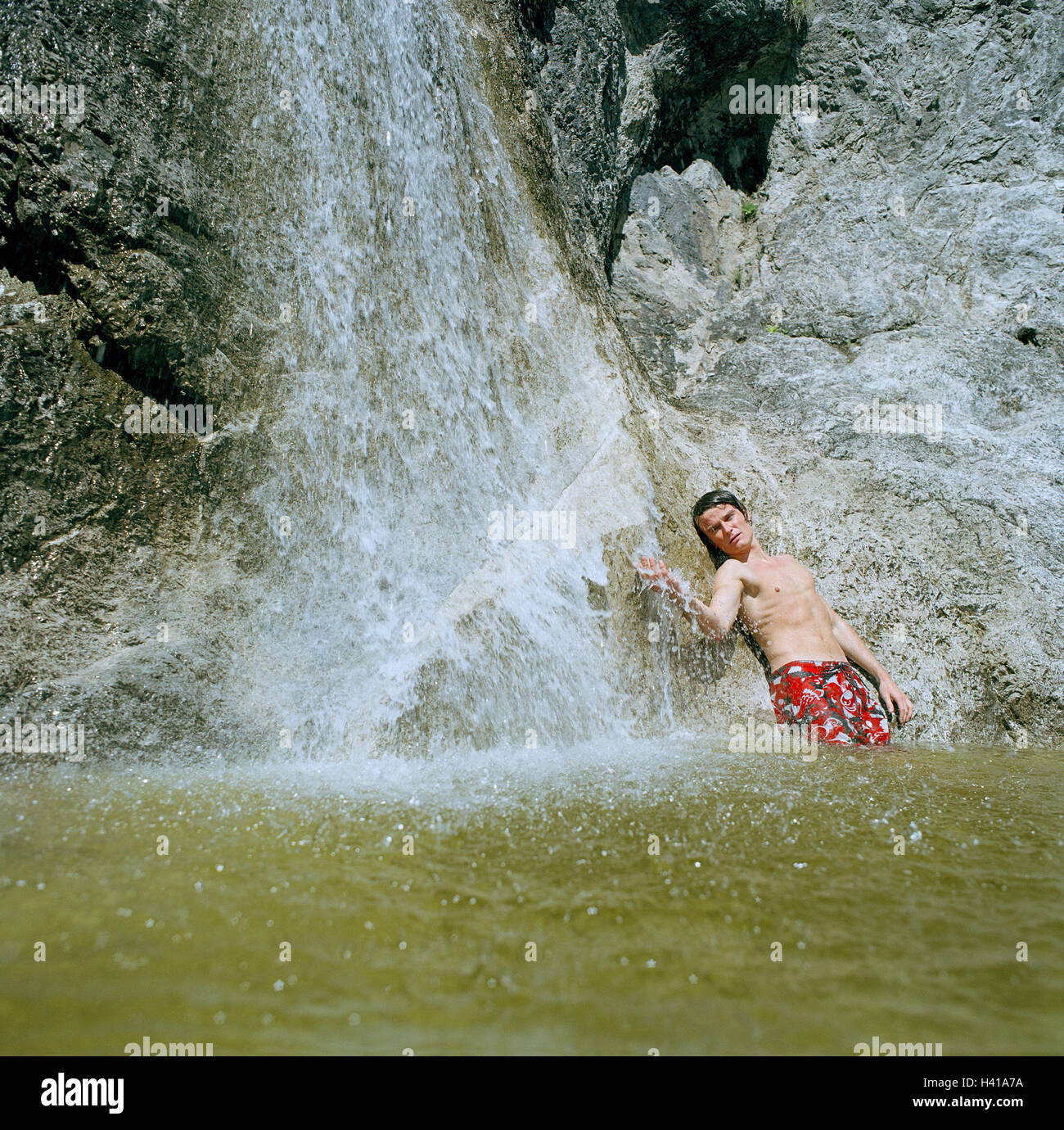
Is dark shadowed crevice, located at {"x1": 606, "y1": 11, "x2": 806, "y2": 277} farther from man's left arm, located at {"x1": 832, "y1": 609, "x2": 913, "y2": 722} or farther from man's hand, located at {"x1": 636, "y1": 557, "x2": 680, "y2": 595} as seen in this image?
man's left arm, located at {"x1": 832, "y1": 609, "x2": 913, "y2": 722}

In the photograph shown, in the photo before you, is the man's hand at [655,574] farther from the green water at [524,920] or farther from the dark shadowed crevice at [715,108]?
the dark shadowed crevice at [715,108]

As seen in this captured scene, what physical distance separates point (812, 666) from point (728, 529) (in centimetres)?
98

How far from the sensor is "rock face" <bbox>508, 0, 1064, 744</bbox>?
500cm

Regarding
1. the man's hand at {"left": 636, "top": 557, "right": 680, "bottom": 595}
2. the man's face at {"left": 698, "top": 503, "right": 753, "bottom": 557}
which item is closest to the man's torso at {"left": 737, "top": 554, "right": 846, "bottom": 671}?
the man's face at {"left": 698, "top": 503, "right": 753, "bottom": 557}

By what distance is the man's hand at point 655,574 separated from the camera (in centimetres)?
440

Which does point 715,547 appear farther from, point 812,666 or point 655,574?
point 812,666

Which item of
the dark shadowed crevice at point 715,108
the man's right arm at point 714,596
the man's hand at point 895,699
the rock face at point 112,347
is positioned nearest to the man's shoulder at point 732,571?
the man's right arm at point 714,596

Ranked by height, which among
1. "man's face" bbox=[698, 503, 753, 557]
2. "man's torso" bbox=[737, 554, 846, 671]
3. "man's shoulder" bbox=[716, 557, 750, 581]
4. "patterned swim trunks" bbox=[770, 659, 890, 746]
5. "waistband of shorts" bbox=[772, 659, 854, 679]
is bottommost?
"patterned swim trunks" bbox=[770, 659, 890, 746]

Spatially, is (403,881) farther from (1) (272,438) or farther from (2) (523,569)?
(1) (272,438)

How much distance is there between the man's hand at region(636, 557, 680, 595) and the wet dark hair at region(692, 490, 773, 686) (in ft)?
2.20

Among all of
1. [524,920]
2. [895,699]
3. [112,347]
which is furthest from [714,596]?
[112,347]

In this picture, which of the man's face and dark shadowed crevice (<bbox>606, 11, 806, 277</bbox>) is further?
dark shadowed crevice (<bbox>606, 11, 806, 277</bbox>)

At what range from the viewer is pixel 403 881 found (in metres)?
1.91

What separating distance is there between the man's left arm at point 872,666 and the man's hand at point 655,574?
1.19 m
